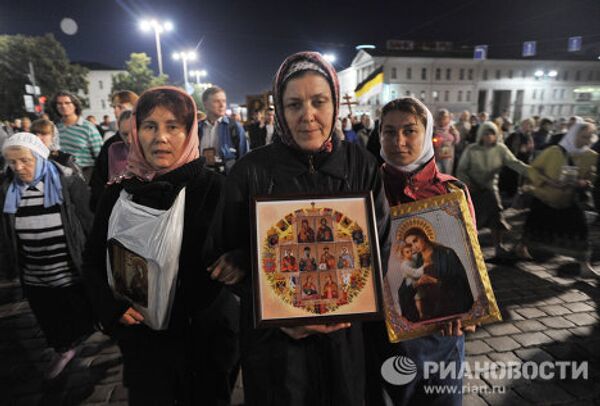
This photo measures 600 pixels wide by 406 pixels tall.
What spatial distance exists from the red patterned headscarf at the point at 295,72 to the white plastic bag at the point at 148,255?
0.75 meters

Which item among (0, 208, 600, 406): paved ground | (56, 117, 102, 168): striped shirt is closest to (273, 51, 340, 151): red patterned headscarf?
(0, 208, 600, 406): paved ground

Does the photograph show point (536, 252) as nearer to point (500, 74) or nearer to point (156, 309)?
point (156, 309)

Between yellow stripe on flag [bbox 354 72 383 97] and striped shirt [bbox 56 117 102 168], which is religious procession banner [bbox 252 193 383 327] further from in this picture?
yellow stripe on flag [bbox 354 72 383 97]

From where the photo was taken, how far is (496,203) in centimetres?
620

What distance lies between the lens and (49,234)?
11.1 feet

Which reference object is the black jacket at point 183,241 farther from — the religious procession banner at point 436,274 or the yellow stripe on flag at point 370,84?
the yellow stripe on flag at point 370,84

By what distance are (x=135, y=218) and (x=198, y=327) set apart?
766mm

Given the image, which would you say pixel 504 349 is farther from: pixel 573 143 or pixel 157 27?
pixel 157 27

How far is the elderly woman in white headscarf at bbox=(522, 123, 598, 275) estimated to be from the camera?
5.36 meters

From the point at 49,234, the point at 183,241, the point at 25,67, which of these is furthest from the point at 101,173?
the point at 25,67

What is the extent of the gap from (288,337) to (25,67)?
200 feet

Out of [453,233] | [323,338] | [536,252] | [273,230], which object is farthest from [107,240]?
[536,252]

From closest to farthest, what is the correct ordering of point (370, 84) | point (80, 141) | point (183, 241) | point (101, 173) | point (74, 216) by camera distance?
point (183, 241), point (74, 216), point (101, 173), point (80, 141), point (370, 84)

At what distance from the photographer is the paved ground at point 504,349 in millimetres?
3129
